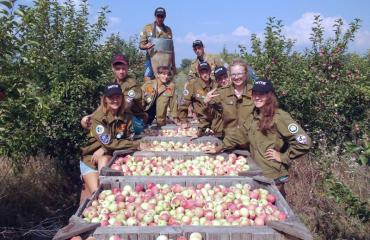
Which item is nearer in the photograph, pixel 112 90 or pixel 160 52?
pixel 112 90

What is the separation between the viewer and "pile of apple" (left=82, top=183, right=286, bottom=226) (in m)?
3.19

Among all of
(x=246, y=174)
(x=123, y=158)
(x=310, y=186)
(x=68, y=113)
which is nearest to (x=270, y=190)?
(x=246, y=174)

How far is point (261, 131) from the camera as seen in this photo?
4.41 metres

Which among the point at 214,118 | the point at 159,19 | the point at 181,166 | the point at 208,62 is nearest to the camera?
the point at 181,166

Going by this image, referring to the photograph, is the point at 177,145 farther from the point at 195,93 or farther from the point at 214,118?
the point at 195,93

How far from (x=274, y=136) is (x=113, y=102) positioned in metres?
1.91

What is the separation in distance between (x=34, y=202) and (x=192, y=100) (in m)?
3.16

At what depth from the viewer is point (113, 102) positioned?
5125 millimetres

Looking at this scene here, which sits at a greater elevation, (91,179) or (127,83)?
(127,83)

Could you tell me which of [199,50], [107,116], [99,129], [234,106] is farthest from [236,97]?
[199,50]

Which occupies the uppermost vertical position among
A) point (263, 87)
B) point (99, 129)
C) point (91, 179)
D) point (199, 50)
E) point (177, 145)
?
point (199, 50)

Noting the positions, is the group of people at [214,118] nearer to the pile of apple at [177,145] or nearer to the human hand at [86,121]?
the human hand at [86,121]

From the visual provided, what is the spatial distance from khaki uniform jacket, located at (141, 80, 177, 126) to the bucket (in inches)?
66.0

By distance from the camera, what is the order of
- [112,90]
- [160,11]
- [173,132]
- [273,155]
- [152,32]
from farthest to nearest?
[152,32] → [160,11] → [173,132] → [112,90] → [273,155]
